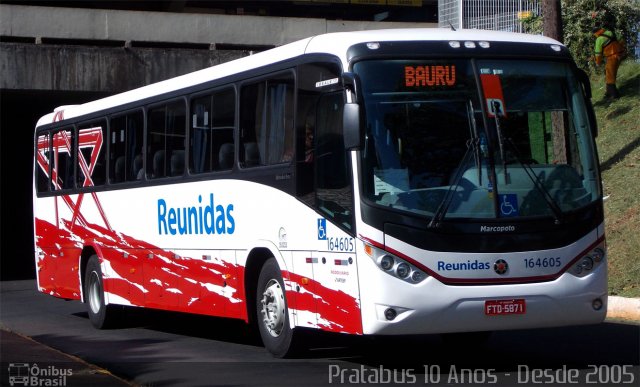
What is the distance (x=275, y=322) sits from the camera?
11.6 meters

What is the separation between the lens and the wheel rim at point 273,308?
1149 cm

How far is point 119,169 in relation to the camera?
15820mm

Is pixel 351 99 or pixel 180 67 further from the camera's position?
pixel 180 67

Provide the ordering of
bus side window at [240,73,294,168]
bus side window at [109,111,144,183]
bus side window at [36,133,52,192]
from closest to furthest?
1. bus side window at [240,73,294,168]
2. bus side window at [109,111,144,183]
3. bus side window at [36,133,52,192]

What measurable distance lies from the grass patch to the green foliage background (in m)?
0.79

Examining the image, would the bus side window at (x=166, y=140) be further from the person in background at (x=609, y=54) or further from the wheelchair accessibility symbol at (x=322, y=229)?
the person in background at (x=609, y=54)

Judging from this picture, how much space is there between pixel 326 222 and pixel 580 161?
2423 mm

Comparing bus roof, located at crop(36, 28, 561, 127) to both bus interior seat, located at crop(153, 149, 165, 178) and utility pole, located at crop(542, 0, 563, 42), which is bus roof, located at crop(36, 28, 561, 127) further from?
utility pole, located at crop(542, 0, 563, 42)

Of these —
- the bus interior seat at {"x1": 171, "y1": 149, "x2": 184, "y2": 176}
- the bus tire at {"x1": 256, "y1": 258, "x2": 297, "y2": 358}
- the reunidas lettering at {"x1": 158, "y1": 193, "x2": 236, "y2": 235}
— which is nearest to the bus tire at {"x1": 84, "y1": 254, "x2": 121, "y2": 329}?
the reunidas lettering at {"x1": 158, "y1": 193, "x2": 236, "y2": 235}

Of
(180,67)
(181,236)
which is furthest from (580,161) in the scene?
(180,67)

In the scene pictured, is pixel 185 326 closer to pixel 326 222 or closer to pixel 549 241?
pixel 326 222

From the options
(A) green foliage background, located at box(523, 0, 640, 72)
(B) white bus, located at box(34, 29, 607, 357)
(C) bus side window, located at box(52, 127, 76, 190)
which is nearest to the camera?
(B) white bus, located at box(34, 29, 607, 357)

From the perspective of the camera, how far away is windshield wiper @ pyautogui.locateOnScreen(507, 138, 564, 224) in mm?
10031

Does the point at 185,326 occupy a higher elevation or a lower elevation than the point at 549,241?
lower
